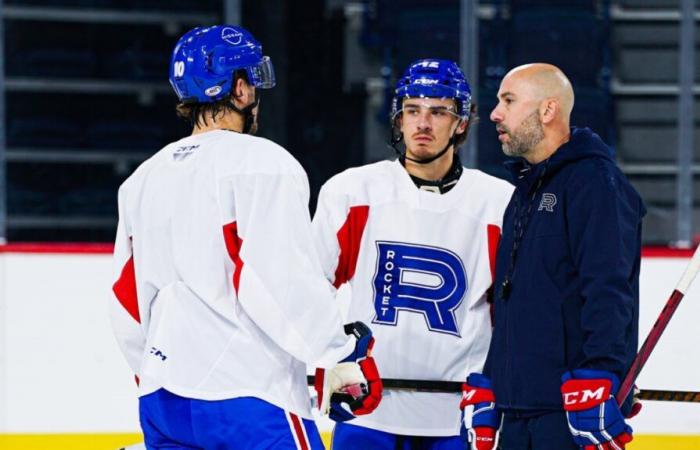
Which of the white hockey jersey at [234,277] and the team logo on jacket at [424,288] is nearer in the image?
the white hockey jersey at [234,277]

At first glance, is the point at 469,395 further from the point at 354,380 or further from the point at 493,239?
the point at 493,239

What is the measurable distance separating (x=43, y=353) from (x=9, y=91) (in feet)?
8.03

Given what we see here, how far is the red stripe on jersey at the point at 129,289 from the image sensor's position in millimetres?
1912

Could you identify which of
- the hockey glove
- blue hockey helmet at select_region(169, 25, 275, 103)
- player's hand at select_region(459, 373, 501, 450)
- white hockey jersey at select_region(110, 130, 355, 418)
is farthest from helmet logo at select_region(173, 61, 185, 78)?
player's hand at select_region(459, 373, 501, 450)

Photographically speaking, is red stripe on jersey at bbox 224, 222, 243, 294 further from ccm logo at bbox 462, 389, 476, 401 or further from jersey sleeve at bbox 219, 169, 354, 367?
ccm logo at bbox 462, 389, 476, 401

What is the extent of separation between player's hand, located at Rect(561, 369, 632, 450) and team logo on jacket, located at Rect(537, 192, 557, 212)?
0.27m

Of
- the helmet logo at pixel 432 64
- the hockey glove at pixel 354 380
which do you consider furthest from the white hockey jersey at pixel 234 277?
the helmet logo at pixel 432 64

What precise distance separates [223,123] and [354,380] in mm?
455

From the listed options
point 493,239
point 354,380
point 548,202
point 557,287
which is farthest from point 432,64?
point 354,380

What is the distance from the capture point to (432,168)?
7.95ft

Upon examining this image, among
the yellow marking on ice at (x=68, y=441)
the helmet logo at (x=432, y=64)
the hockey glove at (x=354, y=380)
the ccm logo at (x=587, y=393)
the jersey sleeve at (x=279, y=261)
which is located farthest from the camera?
the yellow marking on ice at (x=68, y=441)

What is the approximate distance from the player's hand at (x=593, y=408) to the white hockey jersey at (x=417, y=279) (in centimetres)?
47

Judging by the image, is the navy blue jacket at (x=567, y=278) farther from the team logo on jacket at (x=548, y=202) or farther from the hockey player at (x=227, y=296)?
the hockey player at (x=227, y=296)

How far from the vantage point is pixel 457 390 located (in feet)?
7.68
